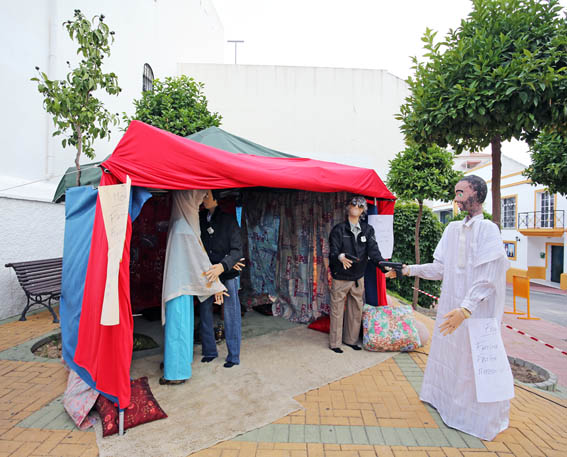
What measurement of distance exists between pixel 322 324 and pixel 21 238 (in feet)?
17.5

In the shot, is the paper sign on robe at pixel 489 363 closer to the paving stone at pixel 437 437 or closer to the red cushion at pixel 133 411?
the paving stone at pixel 437 437

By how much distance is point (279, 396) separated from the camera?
121 inches

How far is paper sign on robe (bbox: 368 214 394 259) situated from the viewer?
446 centimetres

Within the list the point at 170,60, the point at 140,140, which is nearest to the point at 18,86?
the point at 140,140

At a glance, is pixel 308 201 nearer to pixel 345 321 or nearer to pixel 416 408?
pixel 345 321

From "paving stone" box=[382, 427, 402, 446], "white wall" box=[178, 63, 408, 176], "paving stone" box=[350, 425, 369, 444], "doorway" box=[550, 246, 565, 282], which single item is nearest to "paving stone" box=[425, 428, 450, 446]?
"paving stone" box=[382, 427, 402, 446]

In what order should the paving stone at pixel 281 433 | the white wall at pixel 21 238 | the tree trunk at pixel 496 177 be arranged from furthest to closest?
the white wall at pixel 21 238 < the tree trunk at pixel 496 177 < the paving stone at pixel 281 433

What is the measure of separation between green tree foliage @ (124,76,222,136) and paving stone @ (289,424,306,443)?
6.74 meters

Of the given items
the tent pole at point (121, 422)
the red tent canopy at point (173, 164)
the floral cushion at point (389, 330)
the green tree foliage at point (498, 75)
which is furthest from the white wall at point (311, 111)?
the tent pole at point (121, 422)

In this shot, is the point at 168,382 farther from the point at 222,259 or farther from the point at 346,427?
the point at 346,427

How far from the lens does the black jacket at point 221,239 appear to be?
3.70 meters

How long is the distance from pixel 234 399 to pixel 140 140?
8.00 ft

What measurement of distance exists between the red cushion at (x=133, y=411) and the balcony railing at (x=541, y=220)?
21634 mm

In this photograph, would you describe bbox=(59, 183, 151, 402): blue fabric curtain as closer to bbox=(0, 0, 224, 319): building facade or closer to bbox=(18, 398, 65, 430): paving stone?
bbox=(18, 398, 65, 430): paving stone
